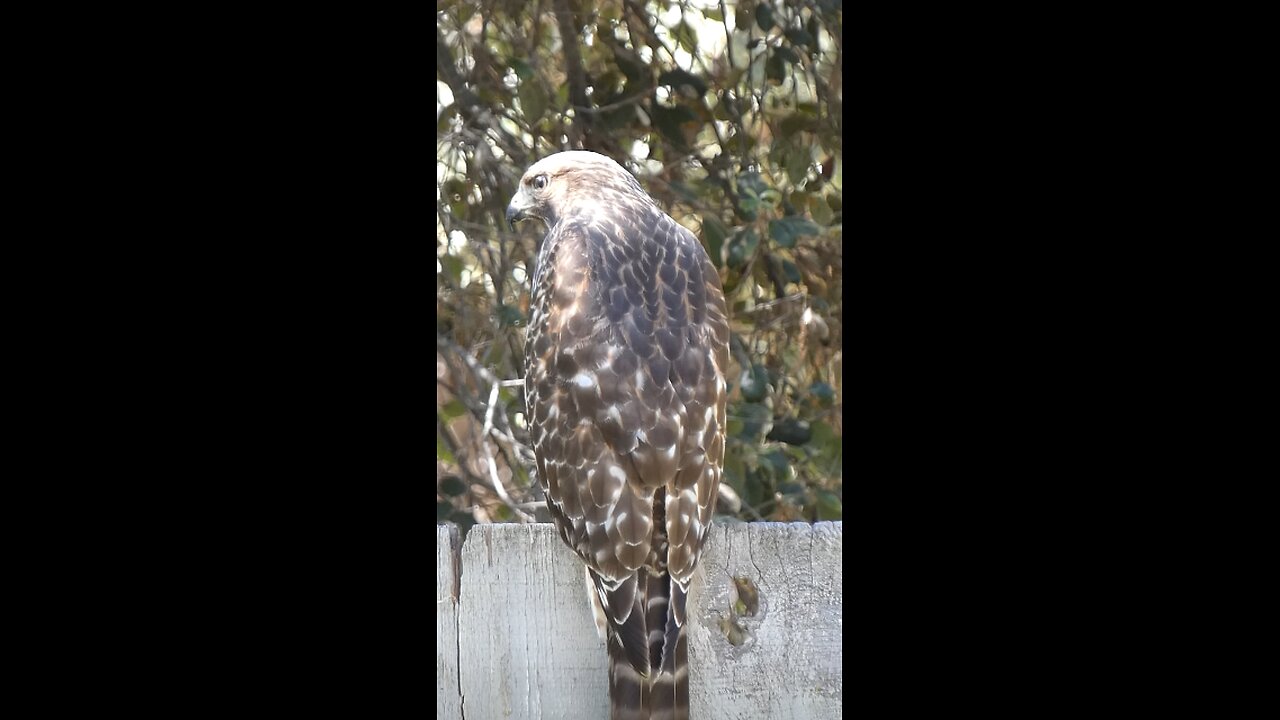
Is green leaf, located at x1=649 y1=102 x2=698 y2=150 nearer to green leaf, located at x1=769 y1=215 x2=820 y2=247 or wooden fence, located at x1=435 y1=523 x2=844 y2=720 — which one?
green leaf, located at x1=769 y1=215 x2=820 y2=247

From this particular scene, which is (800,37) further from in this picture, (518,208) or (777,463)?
(777,463)

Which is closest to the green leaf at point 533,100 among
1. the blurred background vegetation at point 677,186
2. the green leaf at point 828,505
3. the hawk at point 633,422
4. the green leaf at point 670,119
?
the blurred background vegetation at point 677,186

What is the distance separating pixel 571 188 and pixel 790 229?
61 centimetres

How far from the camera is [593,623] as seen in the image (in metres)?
2.18

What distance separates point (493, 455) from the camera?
10.5 ft

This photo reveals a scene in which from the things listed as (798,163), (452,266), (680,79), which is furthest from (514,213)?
(798,163)

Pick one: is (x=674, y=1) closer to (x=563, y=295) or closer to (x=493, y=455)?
(x=563, y=295)

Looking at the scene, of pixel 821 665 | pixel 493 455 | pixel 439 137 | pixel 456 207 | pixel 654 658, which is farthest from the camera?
pixel 493 455

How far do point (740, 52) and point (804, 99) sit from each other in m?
0.18

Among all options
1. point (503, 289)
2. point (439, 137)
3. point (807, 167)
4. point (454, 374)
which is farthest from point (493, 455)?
point (807, 167)

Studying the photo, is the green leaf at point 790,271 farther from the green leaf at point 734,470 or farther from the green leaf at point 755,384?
the green leaf at point 734,470

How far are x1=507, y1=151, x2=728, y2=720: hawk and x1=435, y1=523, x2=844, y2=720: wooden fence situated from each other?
0.27ft

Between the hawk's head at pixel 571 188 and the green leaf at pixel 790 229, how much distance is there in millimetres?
464

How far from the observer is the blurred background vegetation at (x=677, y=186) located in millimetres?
2865
